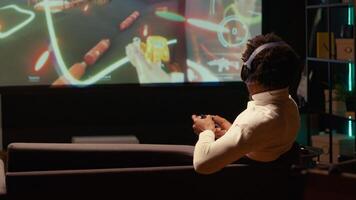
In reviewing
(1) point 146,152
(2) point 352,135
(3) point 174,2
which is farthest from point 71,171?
(2) point 352,135

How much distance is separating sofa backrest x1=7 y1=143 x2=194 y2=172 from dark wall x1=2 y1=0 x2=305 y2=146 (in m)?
2.89

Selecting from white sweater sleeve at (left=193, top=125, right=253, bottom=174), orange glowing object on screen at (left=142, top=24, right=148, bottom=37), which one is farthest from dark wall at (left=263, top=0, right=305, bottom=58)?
white sweater sleeve at (left=193, top=125, right=253, bottom=174)

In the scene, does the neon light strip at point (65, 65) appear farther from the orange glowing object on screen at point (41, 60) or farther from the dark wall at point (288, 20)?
the dark wall at point (288, 20)

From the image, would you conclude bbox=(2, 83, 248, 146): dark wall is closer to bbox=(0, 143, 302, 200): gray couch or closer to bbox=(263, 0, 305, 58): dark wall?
bbox=(263, 0, 305, 58): dark wall

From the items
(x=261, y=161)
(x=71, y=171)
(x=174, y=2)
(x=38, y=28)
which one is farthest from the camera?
(x=174, y=2)

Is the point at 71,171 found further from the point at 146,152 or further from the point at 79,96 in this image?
the point at 79,96

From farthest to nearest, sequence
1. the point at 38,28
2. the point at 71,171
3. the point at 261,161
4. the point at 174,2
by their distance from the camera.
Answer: the point at 174,2 < the point at 38,28 < the point at 261,161 < the point at 71,171

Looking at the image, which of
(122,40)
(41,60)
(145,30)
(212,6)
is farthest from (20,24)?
(212,6)

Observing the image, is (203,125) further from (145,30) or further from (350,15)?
(350,15)

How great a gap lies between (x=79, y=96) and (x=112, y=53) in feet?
1.46

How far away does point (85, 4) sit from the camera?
5.11m

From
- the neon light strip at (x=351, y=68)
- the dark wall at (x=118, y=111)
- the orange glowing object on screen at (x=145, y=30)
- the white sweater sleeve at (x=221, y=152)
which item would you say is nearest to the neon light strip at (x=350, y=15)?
the neon light strip at (x=351, y=68)

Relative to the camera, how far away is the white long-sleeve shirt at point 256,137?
7.07 ft

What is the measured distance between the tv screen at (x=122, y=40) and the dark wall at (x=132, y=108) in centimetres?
13
